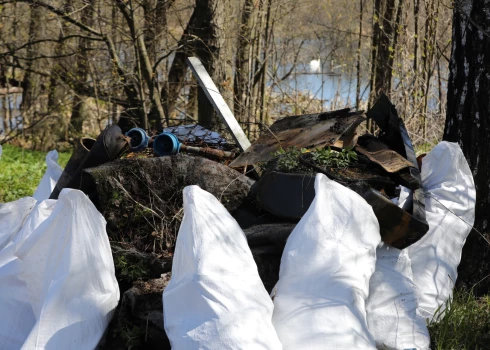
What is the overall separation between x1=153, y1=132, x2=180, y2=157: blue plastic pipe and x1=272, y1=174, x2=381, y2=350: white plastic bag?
1290mm

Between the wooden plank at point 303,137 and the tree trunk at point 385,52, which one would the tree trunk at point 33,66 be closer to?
the tree trunk at point 385,52

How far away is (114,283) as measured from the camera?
2.93 metres

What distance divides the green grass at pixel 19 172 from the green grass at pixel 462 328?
14.7ft

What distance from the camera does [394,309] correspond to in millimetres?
2826

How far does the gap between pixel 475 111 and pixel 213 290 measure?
1903 millimetres

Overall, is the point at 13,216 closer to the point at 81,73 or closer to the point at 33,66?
the point at 81,73

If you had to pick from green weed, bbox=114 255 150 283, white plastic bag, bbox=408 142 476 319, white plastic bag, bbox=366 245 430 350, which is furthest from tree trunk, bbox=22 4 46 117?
white plastic bag, bbox=366 245 430 350

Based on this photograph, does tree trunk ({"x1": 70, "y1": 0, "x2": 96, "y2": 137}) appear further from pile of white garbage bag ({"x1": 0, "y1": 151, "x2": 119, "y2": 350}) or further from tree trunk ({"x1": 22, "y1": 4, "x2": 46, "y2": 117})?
pile of white garbage bag ({"x1": 0, "y1": 151, "x2": 119, "y2": 350})

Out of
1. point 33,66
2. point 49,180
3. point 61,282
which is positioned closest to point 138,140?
point 49,180

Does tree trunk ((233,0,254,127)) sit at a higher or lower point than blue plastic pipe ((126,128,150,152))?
higher

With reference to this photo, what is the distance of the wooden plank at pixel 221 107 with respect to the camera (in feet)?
13.9

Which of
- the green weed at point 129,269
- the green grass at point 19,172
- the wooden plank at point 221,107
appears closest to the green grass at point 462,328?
the green weed at point 129,269

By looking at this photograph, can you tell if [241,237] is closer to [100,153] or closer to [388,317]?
[388,317]

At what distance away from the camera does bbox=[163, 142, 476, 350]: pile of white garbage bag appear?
8.08 feet
